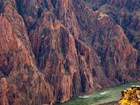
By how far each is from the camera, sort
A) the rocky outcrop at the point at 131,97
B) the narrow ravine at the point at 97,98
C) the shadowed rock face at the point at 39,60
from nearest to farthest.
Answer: the rocky outcrop at the point at 131,97 → the narrow ravine at the point at 97,98 → the shadowed rock face at the point at 39,60

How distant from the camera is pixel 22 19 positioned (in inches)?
7067

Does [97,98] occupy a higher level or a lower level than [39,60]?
lower

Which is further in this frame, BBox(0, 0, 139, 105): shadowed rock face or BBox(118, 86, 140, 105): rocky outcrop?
BBox(0, 0, 139, 105): shadowed rock face

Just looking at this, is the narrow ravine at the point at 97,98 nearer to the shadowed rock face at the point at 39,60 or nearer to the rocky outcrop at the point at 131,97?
the shadowed rock face at the point at 39,60

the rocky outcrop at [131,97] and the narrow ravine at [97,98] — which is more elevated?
the rocky outcrop at [131,97]

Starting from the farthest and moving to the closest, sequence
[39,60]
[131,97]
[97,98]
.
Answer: [39,60], [97,98], [131,97]

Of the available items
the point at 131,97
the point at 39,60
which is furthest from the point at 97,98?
the point at 131,97

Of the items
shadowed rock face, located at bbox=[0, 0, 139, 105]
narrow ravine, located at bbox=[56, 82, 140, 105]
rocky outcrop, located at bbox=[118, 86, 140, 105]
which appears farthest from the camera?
shadowed rock face, located at bbox=[0, 0, 139, 105]

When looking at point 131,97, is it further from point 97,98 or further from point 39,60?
point 39,60

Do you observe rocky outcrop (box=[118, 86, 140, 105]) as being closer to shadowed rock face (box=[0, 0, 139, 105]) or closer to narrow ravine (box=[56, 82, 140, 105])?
narrow ravine (box=[56, 82, 140, 105])

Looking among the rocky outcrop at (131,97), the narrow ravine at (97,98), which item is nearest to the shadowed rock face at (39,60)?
the narrow ravine at (97,98)

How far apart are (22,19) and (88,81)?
42.4m

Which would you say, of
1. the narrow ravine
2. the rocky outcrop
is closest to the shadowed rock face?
the narrow ravine

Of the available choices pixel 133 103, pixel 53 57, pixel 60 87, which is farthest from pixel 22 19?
pixel 133 103
